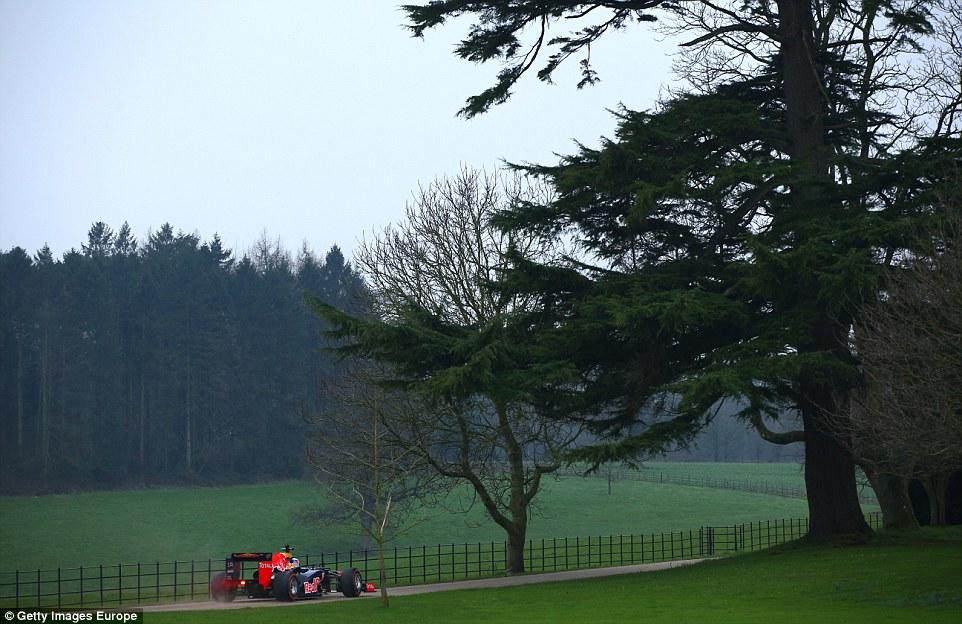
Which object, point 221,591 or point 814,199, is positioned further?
point 221,591

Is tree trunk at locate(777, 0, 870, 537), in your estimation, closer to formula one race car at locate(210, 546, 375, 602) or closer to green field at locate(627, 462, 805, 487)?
formula one race car at locate(210, 546, 375, 602)

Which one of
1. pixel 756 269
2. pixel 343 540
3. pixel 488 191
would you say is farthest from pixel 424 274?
pixel 343 540

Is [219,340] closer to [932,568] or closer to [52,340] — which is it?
[52,340]

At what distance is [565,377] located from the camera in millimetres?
22094

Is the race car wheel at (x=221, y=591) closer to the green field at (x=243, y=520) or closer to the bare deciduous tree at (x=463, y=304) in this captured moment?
the bare deciduous tree at (x=463, y=304)

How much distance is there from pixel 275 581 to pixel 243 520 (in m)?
44.0

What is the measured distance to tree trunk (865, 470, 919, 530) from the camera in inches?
1261

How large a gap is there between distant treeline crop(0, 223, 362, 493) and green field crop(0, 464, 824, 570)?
493 centimetres

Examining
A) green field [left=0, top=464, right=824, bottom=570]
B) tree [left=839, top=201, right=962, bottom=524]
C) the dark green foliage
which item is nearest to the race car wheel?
the dark green foliage

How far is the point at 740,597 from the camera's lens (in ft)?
60.0

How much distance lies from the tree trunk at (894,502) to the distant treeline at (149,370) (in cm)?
4837

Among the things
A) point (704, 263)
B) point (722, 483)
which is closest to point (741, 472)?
point (722, 483)

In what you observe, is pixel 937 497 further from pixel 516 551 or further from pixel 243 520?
pixel 243 520

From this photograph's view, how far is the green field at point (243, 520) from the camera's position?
55.7 meters
